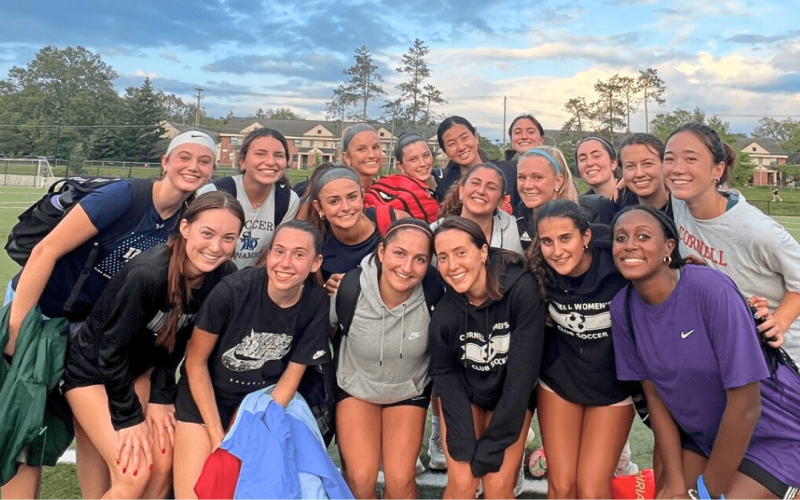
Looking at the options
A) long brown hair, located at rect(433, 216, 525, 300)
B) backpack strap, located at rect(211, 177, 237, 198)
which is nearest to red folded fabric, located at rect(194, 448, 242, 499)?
long brown hair, located at rect(433, 216, 525, 300)

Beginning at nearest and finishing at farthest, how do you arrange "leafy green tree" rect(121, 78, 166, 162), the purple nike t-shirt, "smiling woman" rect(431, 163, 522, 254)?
the purple nike t-shirt → "smiling woman" rect(431, 163, 522, 254) → "leafy green tree" rect(121, 78, 166, 162)

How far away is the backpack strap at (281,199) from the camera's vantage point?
438 centimetres

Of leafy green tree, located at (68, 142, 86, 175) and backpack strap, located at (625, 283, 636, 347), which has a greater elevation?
leafy green tree, located at (68, 142, 86, 175)

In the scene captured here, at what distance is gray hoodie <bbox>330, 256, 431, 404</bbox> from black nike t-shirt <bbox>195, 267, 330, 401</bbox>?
216mm

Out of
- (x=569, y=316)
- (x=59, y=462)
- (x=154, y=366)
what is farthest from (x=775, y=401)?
(x=59, y=462)

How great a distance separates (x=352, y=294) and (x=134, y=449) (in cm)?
147

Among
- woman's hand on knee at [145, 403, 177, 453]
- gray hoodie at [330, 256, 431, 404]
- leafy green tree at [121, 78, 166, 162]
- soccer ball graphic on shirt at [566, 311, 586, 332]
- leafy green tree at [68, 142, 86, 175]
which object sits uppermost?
leafy green tree at [121, 78, 166, 162]

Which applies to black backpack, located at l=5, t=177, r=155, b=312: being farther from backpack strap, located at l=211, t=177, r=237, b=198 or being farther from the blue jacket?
the blue jacket

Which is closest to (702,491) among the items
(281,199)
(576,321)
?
(576,321)

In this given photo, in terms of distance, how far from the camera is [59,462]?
158 inches

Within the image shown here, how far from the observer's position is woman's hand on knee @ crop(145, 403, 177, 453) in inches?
133

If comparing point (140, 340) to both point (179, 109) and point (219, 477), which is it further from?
point (179, 109)

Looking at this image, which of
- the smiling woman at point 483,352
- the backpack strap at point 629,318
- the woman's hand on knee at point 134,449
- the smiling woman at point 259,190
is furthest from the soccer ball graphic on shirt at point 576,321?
Answer: the woman's hand on knee at point 134,449

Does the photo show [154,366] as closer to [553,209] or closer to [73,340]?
[73,340]
